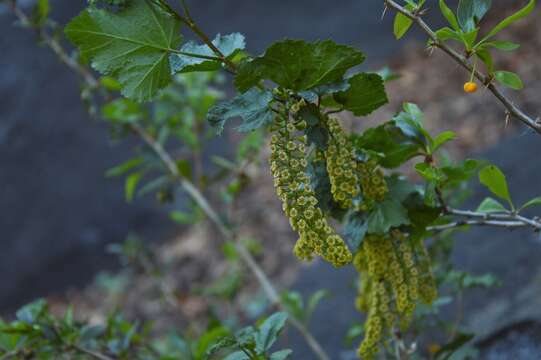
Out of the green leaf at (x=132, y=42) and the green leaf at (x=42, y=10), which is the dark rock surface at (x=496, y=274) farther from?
the green leaf at (x=42, y=10)

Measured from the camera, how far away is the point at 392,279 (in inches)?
57.8

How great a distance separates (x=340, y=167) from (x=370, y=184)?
0.19 metres

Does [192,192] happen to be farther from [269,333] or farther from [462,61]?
[462,61]

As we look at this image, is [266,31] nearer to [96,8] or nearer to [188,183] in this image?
[188,183]

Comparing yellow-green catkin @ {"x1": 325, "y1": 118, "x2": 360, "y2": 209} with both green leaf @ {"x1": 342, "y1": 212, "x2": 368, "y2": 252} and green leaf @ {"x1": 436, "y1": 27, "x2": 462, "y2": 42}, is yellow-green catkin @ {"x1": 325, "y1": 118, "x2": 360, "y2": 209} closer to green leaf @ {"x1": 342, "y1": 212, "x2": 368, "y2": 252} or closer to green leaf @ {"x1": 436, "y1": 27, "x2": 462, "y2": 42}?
green leaf @ {"x1": 342, "y1": 212, "x2": 368, "y2": 252}

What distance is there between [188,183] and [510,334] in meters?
1.50

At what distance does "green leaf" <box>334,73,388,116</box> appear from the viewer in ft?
4.35

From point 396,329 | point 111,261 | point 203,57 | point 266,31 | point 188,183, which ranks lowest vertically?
point 396,329

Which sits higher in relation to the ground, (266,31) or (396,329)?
(266,31)

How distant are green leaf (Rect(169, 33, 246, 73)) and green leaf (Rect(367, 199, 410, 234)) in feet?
→ 1.54

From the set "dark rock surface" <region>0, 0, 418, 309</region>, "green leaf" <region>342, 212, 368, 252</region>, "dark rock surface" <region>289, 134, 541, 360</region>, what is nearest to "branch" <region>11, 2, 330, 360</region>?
"dark rock surface" <region>289, 134, 541, 360</region>

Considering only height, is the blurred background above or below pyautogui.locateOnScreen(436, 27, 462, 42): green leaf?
above

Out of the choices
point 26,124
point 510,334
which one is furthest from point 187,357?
point 26,124

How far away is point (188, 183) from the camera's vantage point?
2.94 m
